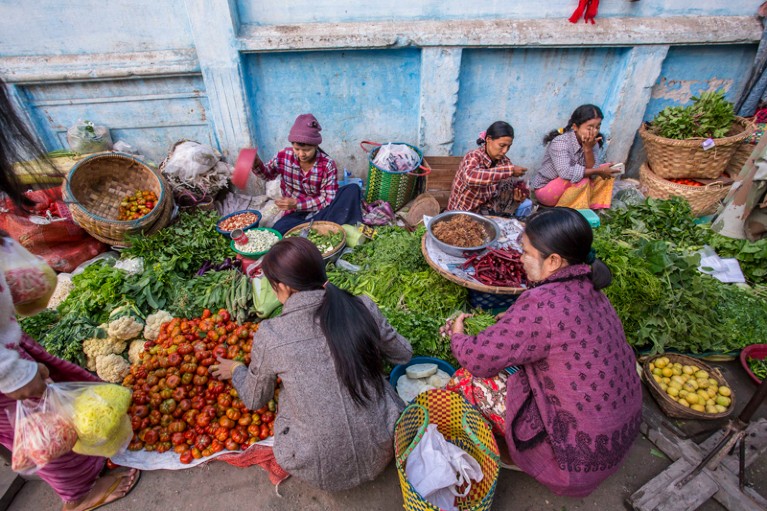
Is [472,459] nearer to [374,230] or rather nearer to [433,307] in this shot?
[433,307]

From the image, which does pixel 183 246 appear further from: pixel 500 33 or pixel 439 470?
pixel 500 33

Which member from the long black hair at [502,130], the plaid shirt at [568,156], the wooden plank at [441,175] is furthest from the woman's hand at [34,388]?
the plaid shirt at [568,156]

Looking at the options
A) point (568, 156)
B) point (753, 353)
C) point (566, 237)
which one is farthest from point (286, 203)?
point (753, 353)

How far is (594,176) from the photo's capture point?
182 inches

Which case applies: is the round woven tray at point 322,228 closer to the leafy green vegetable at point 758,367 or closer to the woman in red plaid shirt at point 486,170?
the woman in red plaid shirt at point 486,170

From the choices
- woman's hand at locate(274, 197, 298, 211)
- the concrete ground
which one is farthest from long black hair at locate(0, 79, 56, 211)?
woman's hand at locate(274, 197, 298, 211)

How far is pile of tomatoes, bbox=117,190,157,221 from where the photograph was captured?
166 inches

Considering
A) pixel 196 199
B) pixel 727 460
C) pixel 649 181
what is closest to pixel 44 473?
pixel 196 199

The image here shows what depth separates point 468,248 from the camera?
3.20 metres

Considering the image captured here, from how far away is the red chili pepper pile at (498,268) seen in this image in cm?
305

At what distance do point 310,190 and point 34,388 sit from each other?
3247 mm

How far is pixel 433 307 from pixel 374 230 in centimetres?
151

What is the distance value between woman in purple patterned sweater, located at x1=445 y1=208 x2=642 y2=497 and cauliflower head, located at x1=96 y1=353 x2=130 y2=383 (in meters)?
2.63

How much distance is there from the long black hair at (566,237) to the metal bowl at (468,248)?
1207 millimetres
